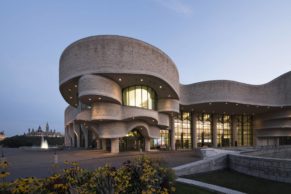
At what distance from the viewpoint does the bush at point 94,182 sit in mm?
5133

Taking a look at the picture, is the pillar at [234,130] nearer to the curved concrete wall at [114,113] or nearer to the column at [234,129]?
the column at [234,129]

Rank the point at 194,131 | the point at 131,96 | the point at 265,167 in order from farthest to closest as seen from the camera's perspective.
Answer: the point at 194,131, the point at 131,96, the point at 265,167

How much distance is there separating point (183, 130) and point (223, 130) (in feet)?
44.9

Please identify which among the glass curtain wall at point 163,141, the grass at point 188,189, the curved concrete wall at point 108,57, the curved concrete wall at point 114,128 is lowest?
the glass curtain wall at point 163,141

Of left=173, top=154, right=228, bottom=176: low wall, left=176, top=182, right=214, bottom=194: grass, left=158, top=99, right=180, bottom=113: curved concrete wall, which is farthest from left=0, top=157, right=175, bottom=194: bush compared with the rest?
left=158, top=99, right=180, bottom=113: curved concrete wall

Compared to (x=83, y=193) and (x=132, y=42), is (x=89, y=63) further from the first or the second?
(x=83, y=193)

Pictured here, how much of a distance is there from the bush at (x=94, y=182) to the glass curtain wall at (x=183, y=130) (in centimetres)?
4658

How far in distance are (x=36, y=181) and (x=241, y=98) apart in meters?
48.5

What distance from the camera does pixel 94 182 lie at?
610 cm

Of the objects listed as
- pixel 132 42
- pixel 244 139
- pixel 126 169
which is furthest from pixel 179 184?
pixel 244 139

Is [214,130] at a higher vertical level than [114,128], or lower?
lower

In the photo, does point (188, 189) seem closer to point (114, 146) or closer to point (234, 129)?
point (114, 146)

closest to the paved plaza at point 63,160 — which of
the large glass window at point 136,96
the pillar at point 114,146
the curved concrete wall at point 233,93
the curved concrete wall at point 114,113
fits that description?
the pillar at point 114,146

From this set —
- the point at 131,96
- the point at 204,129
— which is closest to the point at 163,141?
the point at 204,129
